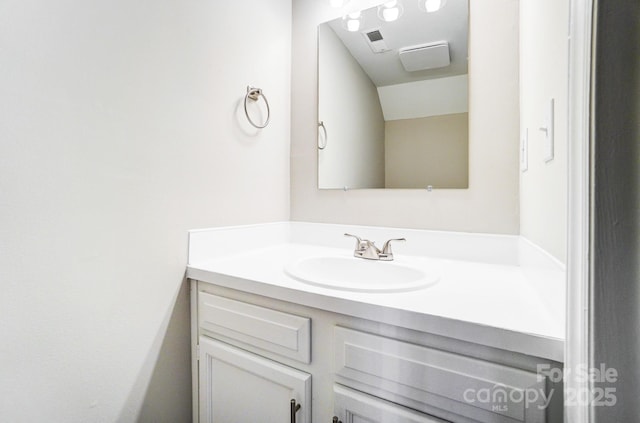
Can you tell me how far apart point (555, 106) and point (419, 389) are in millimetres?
688

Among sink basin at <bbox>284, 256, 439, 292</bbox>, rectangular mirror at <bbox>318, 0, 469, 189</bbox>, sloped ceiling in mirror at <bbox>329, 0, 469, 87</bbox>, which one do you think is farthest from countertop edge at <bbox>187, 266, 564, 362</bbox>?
sloped ceiling in mirror at <bbox>329, 0, 469, 87</bbox>

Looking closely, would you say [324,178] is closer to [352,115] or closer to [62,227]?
[352,115]

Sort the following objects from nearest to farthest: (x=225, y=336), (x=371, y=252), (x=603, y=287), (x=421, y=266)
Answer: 1. (x=603, y=287)
2. (x=225, y=336)
3. (x=421, y=266)
4. (x=371, y=252)

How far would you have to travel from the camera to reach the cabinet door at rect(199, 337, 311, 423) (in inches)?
33.1

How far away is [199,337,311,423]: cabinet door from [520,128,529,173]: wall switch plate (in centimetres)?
96

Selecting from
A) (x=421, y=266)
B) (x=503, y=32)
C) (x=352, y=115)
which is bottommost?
(x=421, y=266)

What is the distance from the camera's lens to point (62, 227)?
2.53 ft

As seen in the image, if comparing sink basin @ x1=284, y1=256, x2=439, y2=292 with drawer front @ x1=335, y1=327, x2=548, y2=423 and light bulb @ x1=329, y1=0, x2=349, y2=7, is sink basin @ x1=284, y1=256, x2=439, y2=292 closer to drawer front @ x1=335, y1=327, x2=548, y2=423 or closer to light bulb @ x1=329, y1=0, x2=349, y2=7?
drawer front @ x1=335, y1=327, x2=548, y2=423

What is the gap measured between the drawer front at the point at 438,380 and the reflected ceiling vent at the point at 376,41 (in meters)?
1.25

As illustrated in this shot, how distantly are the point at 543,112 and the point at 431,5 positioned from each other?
0.83m

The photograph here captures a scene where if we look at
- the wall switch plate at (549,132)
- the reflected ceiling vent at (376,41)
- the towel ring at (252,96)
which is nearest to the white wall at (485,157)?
the reflected ceiling vent at (376,41)

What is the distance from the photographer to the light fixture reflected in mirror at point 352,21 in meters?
1.42

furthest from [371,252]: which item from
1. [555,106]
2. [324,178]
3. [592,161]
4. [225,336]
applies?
[592,161]

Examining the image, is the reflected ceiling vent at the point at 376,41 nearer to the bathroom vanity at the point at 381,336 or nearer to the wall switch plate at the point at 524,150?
the wall switch plate at the point at 524,150
